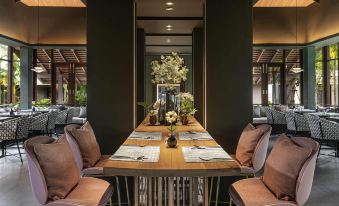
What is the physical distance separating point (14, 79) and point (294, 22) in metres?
12.1

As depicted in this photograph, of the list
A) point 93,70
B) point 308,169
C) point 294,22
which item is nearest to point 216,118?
point 93,70

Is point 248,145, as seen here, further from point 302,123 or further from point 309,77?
point 309,77

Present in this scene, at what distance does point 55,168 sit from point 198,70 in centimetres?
605

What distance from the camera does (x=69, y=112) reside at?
11.7 meters

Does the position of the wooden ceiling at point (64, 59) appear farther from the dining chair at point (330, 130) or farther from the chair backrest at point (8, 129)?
the dining chair at point (330, 130)

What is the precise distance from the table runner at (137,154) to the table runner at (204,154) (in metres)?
0.23

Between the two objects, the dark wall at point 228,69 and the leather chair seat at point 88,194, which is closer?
the leather chair seat at point 88,194

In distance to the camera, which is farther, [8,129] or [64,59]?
[64,59]

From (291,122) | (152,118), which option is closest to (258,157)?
(152,118)

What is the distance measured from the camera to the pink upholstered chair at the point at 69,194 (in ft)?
7.50

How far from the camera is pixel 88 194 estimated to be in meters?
2.53

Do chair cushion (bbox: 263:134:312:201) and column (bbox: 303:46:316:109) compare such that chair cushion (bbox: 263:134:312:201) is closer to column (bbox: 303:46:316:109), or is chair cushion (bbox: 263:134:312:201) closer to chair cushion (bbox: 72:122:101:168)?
chair cushion (bbox: 72:122:101:168)

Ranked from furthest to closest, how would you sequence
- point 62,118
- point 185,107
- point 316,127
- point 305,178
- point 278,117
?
point 62,118 < point 278,117 < point 316,127 < point 185,107 < point 305,178

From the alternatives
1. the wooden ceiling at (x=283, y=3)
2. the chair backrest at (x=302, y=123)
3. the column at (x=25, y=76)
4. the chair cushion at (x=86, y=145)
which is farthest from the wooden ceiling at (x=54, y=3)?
the chair cushion at (x=86, y=145)
